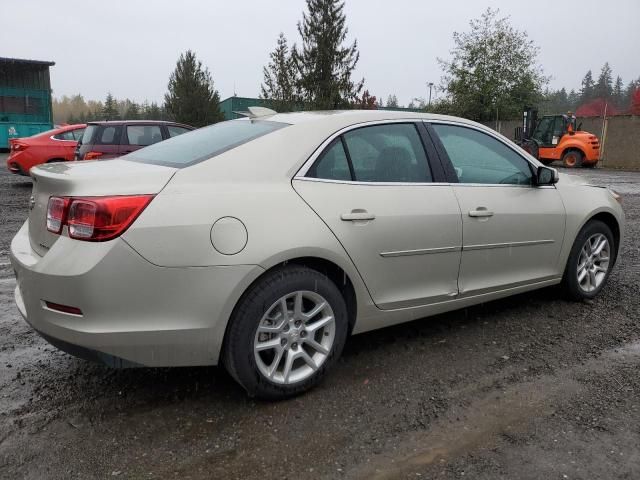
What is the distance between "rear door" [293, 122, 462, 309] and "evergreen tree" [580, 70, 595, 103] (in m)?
105

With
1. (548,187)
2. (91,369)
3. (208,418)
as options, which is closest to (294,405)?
(208,418)

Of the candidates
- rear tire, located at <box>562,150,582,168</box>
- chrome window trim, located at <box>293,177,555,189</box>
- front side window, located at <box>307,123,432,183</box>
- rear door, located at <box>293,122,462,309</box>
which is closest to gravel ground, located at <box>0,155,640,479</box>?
rear door, located at <box>293,122,462,309</box>

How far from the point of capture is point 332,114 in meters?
3.33

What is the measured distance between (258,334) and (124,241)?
0.80 m

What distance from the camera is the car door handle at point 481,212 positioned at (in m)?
3.48

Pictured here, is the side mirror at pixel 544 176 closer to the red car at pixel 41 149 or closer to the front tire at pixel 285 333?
the front tire at pixel 285 333

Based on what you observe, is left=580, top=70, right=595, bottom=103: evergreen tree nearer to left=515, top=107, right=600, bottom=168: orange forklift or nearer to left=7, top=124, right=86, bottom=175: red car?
left=515, top=107, right=600, bottom=168: orange forklift

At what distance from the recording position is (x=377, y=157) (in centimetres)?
326

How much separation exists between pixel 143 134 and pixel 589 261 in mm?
8873

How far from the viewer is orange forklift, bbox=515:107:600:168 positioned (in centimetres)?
2269

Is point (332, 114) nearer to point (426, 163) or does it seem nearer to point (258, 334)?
point (426, 163)

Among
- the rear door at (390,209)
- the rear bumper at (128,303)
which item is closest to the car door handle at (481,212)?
the rear door at (390,209)

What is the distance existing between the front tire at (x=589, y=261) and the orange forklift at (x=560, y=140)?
18.9m

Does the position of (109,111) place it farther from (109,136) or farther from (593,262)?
(593,262)
